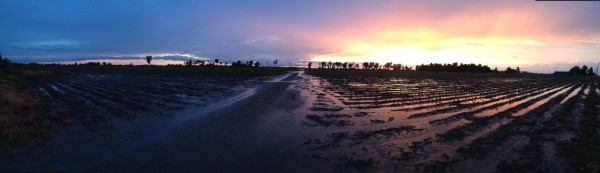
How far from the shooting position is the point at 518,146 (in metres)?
7.70

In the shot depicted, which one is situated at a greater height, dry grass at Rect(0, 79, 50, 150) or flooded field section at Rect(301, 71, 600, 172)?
dry grass at Rect(0, 79, 50, 150)

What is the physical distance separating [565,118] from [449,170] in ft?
31.3

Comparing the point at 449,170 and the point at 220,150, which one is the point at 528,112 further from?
the point at 220,150

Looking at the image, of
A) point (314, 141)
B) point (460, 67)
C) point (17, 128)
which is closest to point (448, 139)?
point (314, 141)

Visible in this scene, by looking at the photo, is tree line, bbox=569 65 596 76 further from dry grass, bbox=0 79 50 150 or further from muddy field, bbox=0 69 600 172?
dry grass, bbox=0 79 50 150

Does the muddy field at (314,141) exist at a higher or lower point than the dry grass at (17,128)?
lower

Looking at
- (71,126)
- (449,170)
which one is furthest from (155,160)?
(449,170)

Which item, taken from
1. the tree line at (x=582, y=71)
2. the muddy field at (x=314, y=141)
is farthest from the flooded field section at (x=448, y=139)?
the tree line at (x=582, y=71)

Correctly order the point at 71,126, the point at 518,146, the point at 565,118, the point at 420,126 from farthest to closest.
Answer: the point at 565,118, the point at 420,126, the point at 71,126, the point at 518,146

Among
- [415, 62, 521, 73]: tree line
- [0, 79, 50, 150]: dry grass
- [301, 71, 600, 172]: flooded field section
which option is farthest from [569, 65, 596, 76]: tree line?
[0, 79, 50, 150]: dry grass

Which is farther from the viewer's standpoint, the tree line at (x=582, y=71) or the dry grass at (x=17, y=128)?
the tree line at (x=582, y=71)

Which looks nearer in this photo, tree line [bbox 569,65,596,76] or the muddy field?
the muddy field

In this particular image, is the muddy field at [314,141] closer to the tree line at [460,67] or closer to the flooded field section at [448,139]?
the flooded field section at [448,139]

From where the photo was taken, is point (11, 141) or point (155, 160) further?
point (11, 141)
